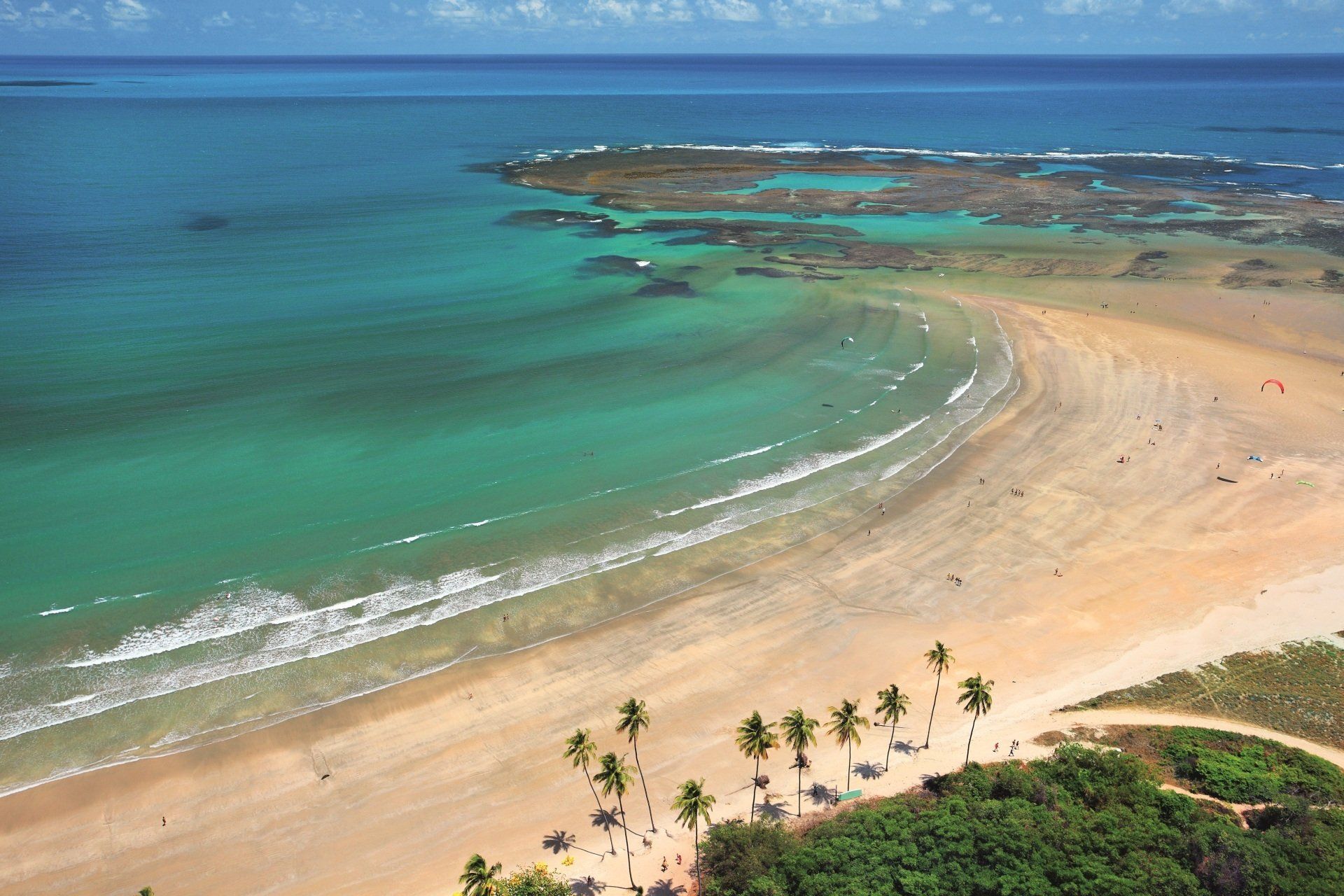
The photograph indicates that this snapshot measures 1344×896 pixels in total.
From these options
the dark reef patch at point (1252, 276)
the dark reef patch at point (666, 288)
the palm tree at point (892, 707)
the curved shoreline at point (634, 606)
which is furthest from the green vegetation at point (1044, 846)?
the dark reef patch at point (1252, 276)

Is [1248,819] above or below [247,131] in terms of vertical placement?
below

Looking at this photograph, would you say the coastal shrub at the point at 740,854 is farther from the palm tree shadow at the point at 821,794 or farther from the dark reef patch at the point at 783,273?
the dark reef patch at the point at 783,273

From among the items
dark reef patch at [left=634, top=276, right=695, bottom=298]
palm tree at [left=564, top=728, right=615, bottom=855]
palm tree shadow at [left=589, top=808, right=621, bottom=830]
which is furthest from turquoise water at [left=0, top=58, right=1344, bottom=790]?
palm tree shadow at [left=589, top=808, right=621, bottom=830]

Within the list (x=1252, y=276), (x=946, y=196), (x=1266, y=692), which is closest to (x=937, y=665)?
(x=1266, y=692)

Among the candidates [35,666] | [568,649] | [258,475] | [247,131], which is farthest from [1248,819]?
[247,131]

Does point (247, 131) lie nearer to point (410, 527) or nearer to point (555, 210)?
point (555, 210)

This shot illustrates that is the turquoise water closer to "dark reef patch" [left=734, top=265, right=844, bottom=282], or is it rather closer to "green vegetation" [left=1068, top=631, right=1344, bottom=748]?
"dark reef patch" [left=734, top=265, right=844, bottom=282]
